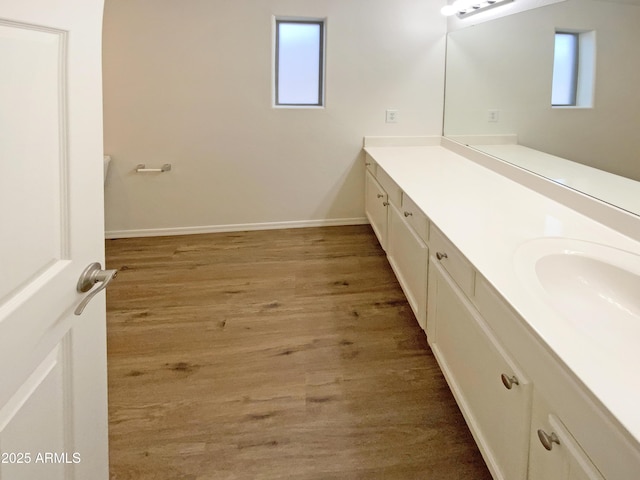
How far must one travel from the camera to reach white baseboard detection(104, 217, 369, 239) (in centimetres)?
389

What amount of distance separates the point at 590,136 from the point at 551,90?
0.45m

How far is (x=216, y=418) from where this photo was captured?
1.84m

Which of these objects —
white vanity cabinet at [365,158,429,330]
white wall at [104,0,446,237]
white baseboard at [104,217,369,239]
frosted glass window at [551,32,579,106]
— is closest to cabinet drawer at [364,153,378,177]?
white vanity cabinet at [365,158,429,330]

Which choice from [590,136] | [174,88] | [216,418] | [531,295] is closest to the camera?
[531,295]

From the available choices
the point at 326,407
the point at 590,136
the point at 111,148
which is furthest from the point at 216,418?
the point at 111,148

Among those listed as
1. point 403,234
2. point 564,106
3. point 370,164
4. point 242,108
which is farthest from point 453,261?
point 242,108

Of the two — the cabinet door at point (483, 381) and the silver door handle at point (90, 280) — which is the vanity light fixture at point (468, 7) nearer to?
the cabinet door at point (483, 381)

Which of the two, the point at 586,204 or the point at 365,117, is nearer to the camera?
the point at 586,204

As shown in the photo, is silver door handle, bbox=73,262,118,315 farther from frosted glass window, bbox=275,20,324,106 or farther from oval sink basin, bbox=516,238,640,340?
frosted glass window, bbox=275,20,324,106

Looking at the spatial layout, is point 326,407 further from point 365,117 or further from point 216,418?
point 365,117

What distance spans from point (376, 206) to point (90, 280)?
258 centimetres

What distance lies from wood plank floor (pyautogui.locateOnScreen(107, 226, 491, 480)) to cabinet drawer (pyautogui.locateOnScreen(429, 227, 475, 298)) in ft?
1.86

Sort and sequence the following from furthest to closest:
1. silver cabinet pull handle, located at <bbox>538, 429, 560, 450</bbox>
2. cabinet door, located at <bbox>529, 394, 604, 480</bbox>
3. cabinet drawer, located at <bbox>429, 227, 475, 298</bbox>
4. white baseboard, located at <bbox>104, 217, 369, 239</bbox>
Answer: white baseboard, located at <bbox>104, 217, 369, 239</bbox> < cabinet drawer, located at <bbox>429, 227, 475, 298</bbox> < silver cabinet pull handle, located at <bbox>538, 429, 560, 450</bbox> < cabinet door, located at <bbox>529, 394, 604, 480</bbox>

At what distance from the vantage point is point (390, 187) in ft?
9.61
